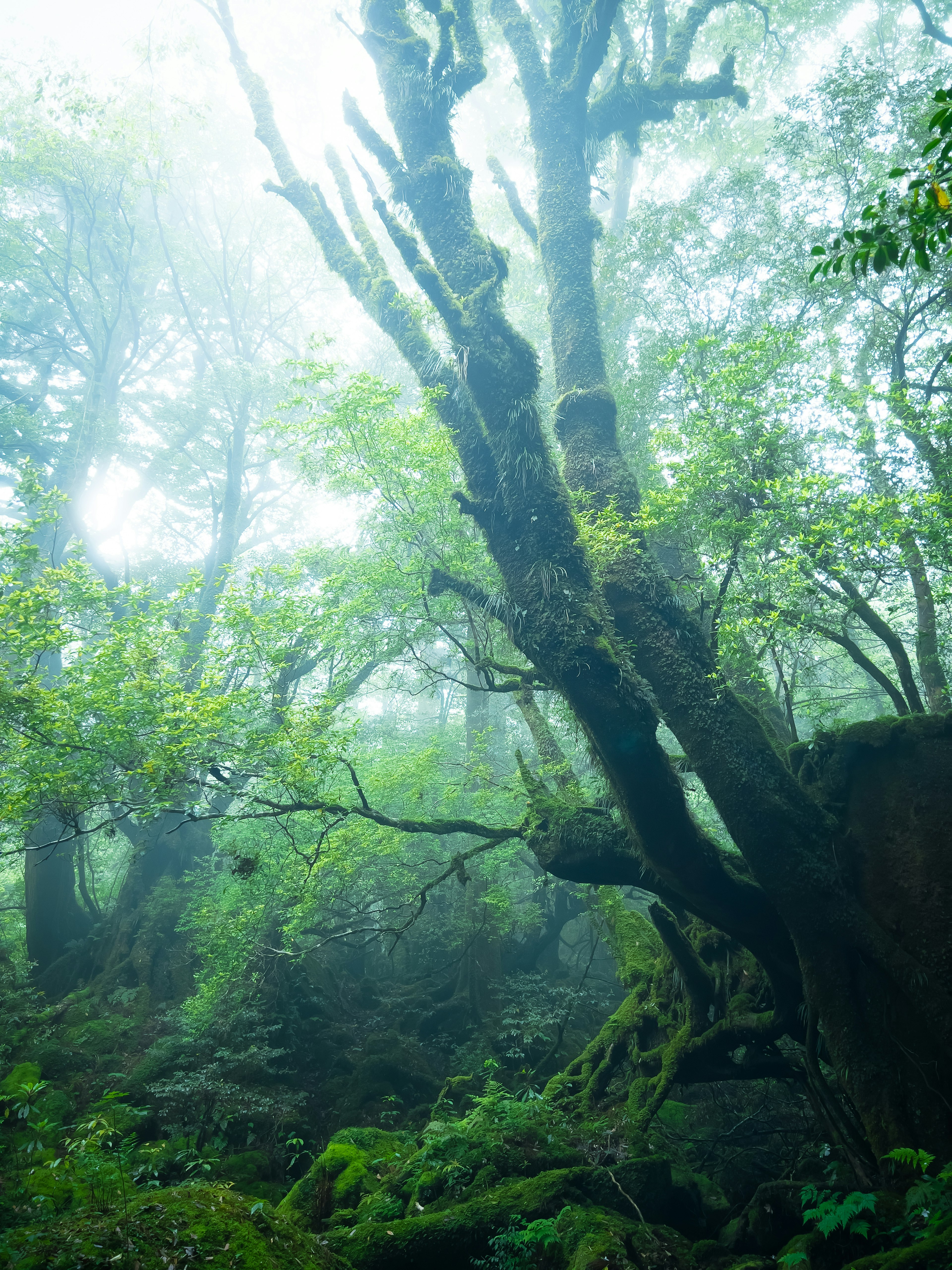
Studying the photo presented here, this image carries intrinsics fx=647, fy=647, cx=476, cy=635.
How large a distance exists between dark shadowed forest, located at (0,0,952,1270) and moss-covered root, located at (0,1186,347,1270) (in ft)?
0.10

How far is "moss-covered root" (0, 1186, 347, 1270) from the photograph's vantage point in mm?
2863

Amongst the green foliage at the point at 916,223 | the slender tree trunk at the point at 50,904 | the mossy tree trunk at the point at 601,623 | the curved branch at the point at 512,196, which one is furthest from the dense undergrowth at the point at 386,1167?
the curved branch at the point at 512,196

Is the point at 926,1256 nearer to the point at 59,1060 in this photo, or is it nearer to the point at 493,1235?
the point at 493,1235

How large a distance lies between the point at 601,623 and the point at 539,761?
8.92 metres

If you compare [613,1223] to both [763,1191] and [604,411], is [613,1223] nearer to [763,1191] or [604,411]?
[763,1191]

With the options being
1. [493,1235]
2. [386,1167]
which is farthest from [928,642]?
[386,1167]

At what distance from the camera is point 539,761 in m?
14.8

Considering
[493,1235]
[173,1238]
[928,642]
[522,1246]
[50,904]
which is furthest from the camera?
[50,904]

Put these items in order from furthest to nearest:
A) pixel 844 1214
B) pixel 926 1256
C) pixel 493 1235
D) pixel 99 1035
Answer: pixel 99 1035
pixel 493 1235
pixel 844 1214
pixel 926 1256

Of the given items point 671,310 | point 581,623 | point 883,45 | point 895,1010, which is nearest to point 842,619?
point 581,623

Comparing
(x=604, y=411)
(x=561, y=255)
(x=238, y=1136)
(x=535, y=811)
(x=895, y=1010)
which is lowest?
(x=238, y=1136)

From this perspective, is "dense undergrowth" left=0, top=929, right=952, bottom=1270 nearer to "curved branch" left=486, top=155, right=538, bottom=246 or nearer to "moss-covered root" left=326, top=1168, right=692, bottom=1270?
"moss-covered root" left=326, top=1168, right=692, bottom=1270

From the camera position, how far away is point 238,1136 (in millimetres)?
8984

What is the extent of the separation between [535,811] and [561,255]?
8.43 m
